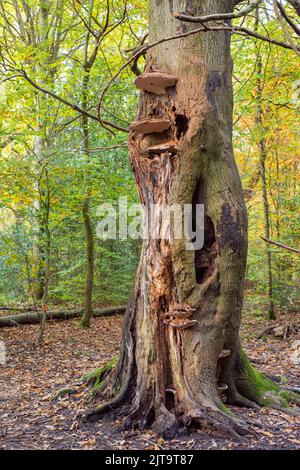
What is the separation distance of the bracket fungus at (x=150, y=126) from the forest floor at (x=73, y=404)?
267cm

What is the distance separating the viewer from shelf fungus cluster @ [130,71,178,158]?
3654 millimetres

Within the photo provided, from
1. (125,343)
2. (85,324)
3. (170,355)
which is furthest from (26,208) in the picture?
(170,355)

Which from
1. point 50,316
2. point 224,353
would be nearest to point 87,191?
point 50,316

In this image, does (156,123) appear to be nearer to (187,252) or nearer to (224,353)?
(187,252)

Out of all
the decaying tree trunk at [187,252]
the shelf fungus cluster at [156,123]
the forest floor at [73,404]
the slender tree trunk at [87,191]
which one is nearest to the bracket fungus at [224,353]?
the decaying tree trunk at [187,252]

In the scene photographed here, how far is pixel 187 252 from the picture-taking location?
11.7ft

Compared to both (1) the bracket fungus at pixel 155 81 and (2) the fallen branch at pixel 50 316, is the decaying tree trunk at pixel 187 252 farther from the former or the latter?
(2) the fallen branch at pixel 50 316

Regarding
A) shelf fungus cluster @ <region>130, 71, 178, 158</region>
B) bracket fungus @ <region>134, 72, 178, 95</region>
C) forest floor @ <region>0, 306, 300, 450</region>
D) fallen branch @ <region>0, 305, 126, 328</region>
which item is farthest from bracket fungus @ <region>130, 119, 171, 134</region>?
fallen branch @ <region>0, 305, 126, 328</region>

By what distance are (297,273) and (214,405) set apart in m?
7.91

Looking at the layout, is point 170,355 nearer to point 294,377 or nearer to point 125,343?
point 125,343

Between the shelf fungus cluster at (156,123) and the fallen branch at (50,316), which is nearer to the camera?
the shelf fungus cluster at (156,123)

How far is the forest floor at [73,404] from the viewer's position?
3221 mm
